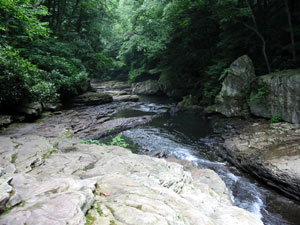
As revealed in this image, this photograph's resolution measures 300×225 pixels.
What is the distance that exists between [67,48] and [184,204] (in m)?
15.3

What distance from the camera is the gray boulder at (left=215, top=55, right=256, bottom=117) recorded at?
33.3 ft

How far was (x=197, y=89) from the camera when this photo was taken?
1566 centimetres

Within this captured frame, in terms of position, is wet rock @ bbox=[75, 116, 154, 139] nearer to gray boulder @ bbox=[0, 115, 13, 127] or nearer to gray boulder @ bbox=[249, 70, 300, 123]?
gray boulder @ bbox=[0, 115, 13, 127]

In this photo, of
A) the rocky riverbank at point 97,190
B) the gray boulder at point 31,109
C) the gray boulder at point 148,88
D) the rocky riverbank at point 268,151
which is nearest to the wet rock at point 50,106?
the gray boulder at point 31,109

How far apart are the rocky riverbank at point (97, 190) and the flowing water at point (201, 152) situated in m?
0.95

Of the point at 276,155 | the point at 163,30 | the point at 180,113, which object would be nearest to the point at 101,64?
the point at 163,30

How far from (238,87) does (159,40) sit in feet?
29.8

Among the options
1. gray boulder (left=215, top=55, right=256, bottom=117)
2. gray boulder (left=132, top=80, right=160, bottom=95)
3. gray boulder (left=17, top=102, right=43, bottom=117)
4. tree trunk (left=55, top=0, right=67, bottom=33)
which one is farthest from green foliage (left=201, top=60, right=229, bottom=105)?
tree trunk (left=55, top=0, right=67, bottom=33)

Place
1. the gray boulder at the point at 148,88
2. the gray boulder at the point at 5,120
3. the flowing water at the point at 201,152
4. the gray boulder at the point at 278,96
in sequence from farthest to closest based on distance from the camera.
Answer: the gray boulder at the point at 148,88
the gray boulder at the point at 5,120
the gray boulder at the point at 278,96
the flowing water at the point at 201,152

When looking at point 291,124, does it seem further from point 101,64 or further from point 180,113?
point 101,64

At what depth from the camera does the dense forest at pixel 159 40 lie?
348 inches

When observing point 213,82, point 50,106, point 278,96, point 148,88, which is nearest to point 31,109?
point 50,106

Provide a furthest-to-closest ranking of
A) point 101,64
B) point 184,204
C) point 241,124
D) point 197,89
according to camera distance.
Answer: point 101,64 < point 197,89 < point 241,124 < point 184,204

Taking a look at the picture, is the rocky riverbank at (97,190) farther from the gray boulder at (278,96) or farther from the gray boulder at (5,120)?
the gray boulder at (278,96)
